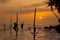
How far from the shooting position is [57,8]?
23703 millimetres

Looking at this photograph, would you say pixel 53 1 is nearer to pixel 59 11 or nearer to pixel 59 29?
pixel 59 11

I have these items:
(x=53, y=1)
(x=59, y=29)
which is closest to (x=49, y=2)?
(x=53, y=1)

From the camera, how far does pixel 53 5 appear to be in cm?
→ 2428

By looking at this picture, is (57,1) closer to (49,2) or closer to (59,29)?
(49,2)

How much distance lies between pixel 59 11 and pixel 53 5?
106 cm

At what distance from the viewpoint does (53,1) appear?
23.9 m

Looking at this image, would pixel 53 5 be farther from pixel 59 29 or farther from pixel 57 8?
pixel 59 29

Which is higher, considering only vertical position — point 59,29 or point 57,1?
point 57,1

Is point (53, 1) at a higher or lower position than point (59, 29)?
higher

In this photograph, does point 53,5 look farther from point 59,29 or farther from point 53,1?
point 59,29

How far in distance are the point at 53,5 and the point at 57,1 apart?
3.73 feet

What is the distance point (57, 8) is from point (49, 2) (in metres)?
1.02

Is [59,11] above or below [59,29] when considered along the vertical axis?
above

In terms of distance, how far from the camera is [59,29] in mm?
23312
